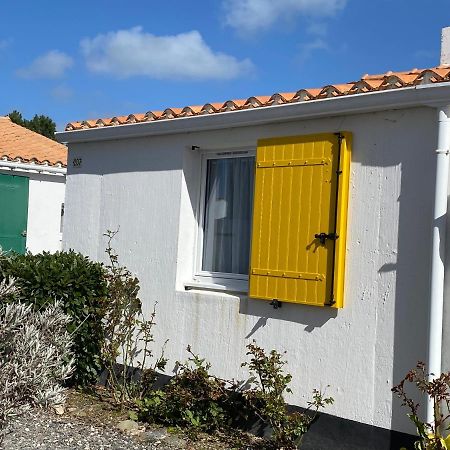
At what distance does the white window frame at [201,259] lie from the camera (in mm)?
6402

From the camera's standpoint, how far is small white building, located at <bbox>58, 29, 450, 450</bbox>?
16.1ft

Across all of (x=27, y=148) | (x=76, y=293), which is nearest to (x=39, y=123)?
(x=27, y=148)

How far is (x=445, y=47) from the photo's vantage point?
679 centimetres

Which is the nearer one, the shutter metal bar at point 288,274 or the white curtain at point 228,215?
the shutter metal bar at point 288,274

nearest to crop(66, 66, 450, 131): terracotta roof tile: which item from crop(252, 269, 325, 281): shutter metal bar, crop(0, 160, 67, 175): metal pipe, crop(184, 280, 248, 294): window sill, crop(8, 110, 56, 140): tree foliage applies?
crop(252, 269, 325, 281): shutter metal bar

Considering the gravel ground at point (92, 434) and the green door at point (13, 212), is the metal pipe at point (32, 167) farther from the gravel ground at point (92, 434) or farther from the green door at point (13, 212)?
the gravel ground at point (92, 434)

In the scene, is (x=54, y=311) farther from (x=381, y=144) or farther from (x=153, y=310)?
(x=381, y=144)

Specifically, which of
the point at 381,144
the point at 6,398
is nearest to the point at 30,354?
the point at 6,398

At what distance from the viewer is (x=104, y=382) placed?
7.35 metres

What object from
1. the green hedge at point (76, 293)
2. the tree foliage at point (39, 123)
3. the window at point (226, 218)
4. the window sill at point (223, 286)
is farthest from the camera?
the tree foliage at point (39, 123)

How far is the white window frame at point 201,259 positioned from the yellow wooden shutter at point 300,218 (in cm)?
47

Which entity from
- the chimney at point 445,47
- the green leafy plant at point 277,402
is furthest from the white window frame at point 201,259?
the chimney at point 445,47

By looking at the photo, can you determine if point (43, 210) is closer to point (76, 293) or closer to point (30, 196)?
point (30, 196)

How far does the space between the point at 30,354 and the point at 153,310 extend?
2.45m
